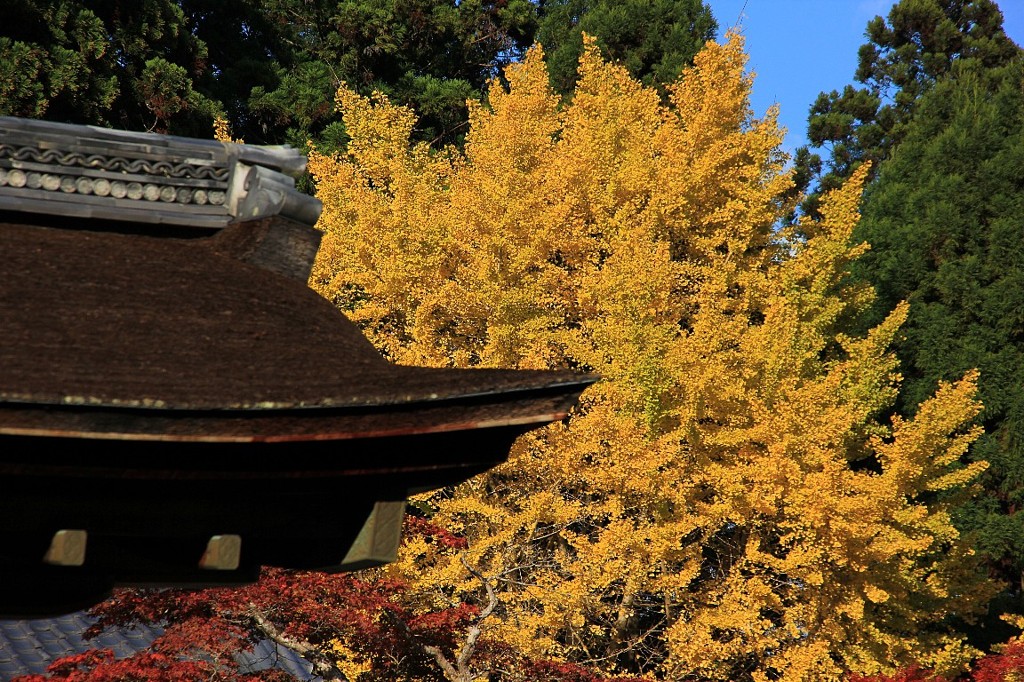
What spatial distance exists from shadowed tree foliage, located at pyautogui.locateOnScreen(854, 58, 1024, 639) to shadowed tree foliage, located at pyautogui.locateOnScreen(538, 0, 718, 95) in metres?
6.71

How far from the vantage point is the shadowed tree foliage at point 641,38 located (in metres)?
26.0

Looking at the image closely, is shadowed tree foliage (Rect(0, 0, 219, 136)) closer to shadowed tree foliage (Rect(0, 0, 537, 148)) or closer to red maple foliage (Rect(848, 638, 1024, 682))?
shadowed tree foliage (Rect(0, 0, 537, 148))

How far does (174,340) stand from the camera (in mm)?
3090

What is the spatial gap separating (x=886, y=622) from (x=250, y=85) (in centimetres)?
1968

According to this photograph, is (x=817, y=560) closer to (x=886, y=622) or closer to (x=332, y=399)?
(x=886, y=622)

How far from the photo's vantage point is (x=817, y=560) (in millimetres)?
12539

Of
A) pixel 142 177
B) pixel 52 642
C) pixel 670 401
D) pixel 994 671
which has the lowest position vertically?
pixel 52 642

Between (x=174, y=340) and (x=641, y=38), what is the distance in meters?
25.1

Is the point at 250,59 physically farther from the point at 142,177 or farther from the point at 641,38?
the point at 142,177

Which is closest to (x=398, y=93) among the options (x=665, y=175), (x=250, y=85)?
(x=250, y=85)

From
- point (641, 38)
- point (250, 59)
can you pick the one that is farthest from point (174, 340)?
point (250, 59)

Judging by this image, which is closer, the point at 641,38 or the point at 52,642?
the point at 52,642

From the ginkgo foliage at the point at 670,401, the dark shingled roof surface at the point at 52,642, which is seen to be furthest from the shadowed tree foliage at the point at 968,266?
the dark shingled roof surface at the point at 52,642

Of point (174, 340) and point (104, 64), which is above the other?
point (104, 64)
